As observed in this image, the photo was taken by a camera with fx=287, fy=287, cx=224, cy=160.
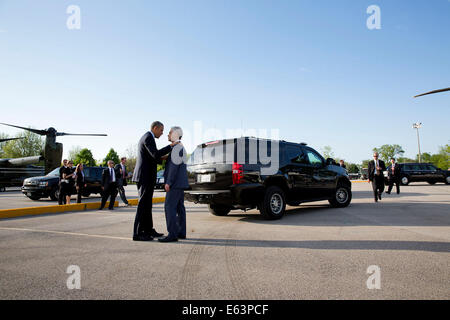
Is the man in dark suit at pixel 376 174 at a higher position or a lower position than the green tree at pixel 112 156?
lower

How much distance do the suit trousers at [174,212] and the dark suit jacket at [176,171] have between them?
0.41ft

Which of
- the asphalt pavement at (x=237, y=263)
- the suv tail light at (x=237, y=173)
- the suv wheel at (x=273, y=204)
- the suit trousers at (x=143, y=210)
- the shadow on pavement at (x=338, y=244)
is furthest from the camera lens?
the suv wheel at (x=273, y=204)

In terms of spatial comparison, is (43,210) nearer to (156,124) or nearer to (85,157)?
(156,124)

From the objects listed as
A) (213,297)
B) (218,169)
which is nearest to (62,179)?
(218,169)

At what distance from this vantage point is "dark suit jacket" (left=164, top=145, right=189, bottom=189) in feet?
15.9

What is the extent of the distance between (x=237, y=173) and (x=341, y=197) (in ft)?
15.8

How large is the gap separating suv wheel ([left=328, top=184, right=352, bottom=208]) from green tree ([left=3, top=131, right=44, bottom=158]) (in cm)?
5914

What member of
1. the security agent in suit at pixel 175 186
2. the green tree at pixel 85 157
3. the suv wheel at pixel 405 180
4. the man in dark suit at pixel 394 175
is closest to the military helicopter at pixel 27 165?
the security agent in suit at pixel 175 186

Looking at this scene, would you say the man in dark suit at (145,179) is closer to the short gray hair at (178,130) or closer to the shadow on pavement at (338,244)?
the short gray hair at (178,130)

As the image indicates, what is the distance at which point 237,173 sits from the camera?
6.18 m

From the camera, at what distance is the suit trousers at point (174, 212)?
15.6 feet
